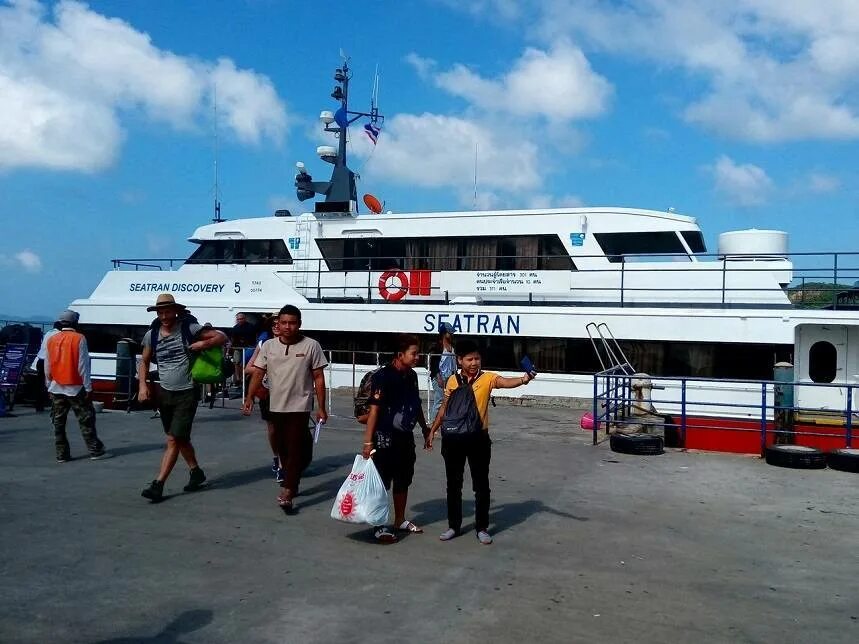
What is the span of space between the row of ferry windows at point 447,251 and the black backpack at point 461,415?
375 inches

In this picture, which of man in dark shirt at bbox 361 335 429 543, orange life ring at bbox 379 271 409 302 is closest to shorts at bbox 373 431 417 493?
man in dark shirt at bbox 361 335 429 543

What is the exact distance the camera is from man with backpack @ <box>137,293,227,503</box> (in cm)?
706

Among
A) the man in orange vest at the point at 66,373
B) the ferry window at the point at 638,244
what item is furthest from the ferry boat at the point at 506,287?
the man in orange vest at the point at 66,373

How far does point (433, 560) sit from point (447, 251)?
12029 millimetres

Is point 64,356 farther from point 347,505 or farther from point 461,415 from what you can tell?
point 461,415

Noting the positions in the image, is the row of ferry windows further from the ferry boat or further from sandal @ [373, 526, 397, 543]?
sandal @ [373, 526, 397, 543]

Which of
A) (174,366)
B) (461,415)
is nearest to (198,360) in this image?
(174,366)

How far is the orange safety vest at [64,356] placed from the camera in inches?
335

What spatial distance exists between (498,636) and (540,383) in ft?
37.9

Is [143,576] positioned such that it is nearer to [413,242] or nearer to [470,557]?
[470,557]

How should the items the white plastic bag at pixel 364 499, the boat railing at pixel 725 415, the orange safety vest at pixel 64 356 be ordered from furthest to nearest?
1. the boat railing at pixel 725 415
2. the orange safety vest at pixel 64 356
3. the white plastic bag at pixel 364 499

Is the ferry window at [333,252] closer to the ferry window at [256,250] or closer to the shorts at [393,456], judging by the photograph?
the ferry window at [256,250]

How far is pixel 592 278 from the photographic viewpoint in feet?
52.4

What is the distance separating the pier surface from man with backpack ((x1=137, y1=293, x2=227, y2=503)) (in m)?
0.59
